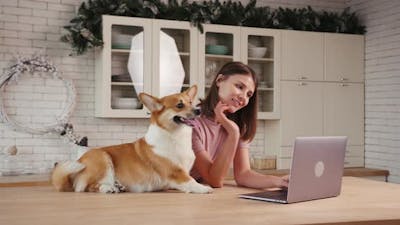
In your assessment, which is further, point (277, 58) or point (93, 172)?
point (277, 58)

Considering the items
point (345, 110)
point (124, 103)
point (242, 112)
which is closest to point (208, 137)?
point (242, 112)

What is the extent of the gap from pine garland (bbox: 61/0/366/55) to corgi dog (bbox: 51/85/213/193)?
7.70 ft

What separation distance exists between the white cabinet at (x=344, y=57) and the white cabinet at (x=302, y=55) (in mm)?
78

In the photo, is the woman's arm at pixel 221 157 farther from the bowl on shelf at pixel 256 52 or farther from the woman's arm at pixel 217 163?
the bowl on shelf at pixel 256 52

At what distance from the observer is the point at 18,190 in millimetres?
2014

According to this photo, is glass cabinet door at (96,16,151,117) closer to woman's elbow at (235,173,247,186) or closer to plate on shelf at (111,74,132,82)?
plate on shelf at (111,74,132,82)

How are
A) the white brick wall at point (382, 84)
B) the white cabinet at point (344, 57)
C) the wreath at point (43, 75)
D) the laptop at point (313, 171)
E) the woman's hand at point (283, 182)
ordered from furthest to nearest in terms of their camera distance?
1. the white cabinet at point (344, 57)
2. the white brick wall at point (382, 84)
3. the wreath at point (43, 75)
4. the woman's hand at point (283, 182)
5. the laptop at point (313, 171)

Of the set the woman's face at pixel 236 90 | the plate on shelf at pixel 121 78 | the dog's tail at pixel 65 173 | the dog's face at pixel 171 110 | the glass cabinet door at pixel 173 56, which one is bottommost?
the dog's tail at pixel 65 173

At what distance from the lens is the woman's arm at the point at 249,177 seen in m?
2.11

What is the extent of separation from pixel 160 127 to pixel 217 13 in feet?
9.10

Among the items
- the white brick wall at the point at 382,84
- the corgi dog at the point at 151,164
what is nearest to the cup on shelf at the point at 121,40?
the white brick wall at the point at 382,84

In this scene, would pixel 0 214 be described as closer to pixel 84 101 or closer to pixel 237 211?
pixel 237 211

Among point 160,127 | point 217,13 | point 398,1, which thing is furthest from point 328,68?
point 160,127

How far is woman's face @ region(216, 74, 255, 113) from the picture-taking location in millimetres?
2211
